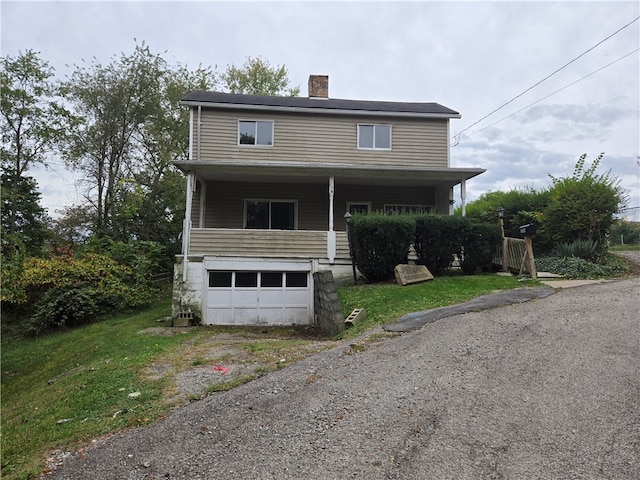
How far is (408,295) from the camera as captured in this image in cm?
944

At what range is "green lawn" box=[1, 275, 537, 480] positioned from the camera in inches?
171

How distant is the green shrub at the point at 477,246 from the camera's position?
11.8 metres

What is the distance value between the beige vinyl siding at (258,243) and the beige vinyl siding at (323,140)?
3582 mm

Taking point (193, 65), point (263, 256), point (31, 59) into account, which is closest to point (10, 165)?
point (31, 59)

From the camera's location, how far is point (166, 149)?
2273 cm

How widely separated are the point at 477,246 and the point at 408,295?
3.77m

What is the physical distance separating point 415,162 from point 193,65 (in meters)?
16.7

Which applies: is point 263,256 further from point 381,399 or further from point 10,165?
point 10,165

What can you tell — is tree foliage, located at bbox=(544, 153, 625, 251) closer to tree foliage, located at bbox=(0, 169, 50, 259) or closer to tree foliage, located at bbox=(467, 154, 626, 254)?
tree foliage, located at bbox=(467, 154, 626, 254)

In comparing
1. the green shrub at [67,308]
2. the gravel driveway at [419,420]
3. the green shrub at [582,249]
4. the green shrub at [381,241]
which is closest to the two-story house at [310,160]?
the green shrub at [381,241]

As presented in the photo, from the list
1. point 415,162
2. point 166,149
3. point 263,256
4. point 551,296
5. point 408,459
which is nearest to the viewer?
point 408,459

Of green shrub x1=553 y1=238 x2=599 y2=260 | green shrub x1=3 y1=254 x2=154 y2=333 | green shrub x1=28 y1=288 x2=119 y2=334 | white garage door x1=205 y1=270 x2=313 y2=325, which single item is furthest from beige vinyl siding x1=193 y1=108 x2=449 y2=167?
green shrub x1=28 y1=288 x2=119 y2=334

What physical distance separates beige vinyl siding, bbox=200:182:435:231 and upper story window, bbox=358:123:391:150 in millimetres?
1581

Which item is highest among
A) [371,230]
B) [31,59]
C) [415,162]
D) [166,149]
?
[31,59]
